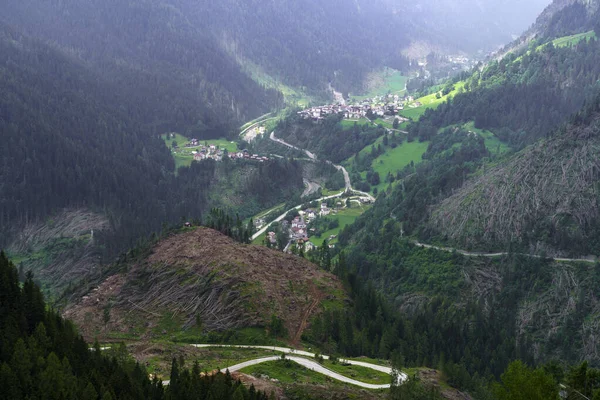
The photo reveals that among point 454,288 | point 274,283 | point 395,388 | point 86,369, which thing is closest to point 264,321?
point 274,283

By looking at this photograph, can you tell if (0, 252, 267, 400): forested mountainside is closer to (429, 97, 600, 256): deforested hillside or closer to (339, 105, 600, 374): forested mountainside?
(339, 105, 600, 374): forested mountainside

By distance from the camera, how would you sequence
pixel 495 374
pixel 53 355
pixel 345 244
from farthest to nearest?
pixel 345 244 → pixel 495 374 → pixel 53 355

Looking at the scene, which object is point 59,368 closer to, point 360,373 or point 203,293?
point 360,373

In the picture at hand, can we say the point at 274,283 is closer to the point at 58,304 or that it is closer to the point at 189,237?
the point at 189,237

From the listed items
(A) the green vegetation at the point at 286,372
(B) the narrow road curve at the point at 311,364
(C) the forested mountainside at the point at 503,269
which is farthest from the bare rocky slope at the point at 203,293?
(C) the forested mountainside at the point at 503,269

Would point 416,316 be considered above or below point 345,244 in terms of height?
below

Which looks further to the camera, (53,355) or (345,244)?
(345,244)
